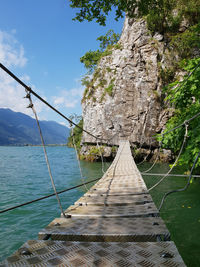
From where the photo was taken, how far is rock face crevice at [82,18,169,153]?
1338 cm

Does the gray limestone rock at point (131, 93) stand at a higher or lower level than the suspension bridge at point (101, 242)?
higher

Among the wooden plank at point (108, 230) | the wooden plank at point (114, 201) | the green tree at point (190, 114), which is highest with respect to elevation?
the green tree at point (190, 114)

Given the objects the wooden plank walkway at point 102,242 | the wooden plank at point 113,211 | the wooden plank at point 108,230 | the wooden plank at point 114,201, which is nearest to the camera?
the wooden plank walkway at point 102,242

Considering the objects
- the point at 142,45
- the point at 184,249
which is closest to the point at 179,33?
the point at 142,45

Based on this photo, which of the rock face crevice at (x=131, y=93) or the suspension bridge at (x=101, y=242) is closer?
the suspension bridge at (x=101, y=242)

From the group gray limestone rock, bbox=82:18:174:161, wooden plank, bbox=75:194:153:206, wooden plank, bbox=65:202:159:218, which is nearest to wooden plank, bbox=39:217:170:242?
wooden plank, bbox=65:202:159:218

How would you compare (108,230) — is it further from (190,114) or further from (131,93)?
(131,93)

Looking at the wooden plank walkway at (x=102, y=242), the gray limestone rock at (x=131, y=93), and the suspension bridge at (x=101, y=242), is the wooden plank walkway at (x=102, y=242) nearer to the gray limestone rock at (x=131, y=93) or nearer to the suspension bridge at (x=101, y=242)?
the suspension bridge at (x=101, y=242)

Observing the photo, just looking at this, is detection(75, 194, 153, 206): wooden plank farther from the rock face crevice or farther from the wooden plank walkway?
the rock face crevice

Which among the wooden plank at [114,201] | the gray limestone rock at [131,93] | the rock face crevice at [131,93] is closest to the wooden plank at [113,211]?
the wooden plank at [114,201]

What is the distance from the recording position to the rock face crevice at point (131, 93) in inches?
527

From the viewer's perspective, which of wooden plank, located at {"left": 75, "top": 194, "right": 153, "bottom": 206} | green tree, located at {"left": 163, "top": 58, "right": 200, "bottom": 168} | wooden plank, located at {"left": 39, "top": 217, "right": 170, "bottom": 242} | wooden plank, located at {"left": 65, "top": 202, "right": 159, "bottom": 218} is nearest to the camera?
wooden plank, located at {"left": 39, "top": 217, "right": 170, "bottom": 242}

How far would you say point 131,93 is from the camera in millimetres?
14641

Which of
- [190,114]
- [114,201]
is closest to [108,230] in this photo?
[114,201]
